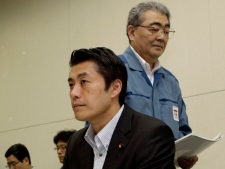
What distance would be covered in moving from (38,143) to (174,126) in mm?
2696

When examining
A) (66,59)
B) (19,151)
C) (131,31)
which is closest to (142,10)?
(131,31)

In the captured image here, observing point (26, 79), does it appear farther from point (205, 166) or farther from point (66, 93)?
point (205, 166)

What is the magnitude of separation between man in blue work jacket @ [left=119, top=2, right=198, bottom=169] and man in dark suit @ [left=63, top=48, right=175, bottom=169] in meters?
0.47

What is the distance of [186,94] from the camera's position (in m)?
3.81

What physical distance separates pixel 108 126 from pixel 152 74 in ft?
2.59

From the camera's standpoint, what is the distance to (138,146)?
1.85 m

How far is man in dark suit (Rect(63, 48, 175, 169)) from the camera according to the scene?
184 centimetres

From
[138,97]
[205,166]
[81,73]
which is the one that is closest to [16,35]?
[205,166]

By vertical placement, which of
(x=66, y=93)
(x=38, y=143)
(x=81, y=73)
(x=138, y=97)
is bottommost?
(x=38, y=143)

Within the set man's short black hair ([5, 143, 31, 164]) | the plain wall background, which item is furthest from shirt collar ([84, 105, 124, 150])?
man's short black hair ([5, 143, 31, 164])

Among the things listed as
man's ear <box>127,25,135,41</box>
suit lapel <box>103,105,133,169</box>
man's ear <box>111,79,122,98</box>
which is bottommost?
suit lapel <box>103,105,133,169</box>

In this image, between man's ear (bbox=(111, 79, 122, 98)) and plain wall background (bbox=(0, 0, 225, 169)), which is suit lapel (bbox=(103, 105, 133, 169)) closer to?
man's ear (bbox=(111, 79, 122, 98))

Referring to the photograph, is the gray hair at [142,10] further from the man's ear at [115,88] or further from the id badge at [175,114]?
the man's ear at [115,88]

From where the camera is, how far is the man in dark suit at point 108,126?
1844mm
